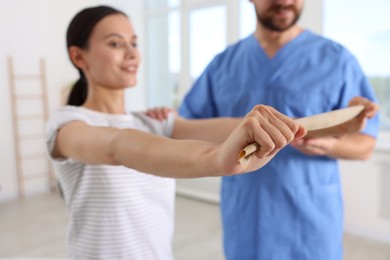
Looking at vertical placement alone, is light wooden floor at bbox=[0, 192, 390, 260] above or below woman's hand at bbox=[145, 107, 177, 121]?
below

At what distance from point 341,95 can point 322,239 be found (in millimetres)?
504

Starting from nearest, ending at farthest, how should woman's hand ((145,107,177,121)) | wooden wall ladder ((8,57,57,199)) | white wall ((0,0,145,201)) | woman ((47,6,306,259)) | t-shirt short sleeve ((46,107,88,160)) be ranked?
1. woman ((47,6,306,259))
2. t-shirt short sleeve ((46,107,88,160))
3. woman's hand ((145,107,177,121))
4. white wall ((0,0,145,201))
5. wooden wall ladder ((8,57,57,199))

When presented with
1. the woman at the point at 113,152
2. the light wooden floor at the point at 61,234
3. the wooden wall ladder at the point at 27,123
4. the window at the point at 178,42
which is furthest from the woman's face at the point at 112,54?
the wooden wall ladder at the point at 27,123

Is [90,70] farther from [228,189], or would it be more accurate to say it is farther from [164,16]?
[164,16]

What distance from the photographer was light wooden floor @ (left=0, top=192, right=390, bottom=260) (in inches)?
126

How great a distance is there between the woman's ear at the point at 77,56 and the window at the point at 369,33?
301cm

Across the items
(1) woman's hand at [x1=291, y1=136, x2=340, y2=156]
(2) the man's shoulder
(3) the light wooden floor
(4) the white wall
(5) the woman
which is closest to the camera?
(5) the woman

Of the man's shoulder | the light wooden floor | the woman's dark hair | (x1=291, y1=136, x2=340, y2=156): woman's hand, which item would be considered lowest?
the light wooden floor

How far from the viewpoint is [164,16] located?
18.0ft

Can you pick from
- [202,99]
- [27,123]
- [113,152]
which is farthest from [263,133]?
[27,123]

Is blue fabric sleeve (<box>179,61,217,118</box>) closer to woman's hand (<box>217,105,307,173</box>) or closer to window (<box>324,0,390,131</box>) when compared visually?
woman's hand (<box>217,105,307,173</box>)

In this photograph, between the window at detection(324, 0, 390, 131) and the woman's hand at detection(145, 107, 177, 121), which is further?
the window at detection(324, 0, 390, 131)

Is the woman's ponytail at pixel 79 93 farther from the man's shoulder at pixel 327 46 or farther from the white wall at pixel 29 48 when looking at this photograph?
the white wall at pixel 29 48

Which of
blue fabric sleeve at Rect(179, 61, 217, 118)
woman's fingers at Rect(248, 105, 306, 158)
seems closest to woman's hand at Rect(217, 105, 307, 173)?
woman's fingers at Rect(248, 105, 306, 158)
